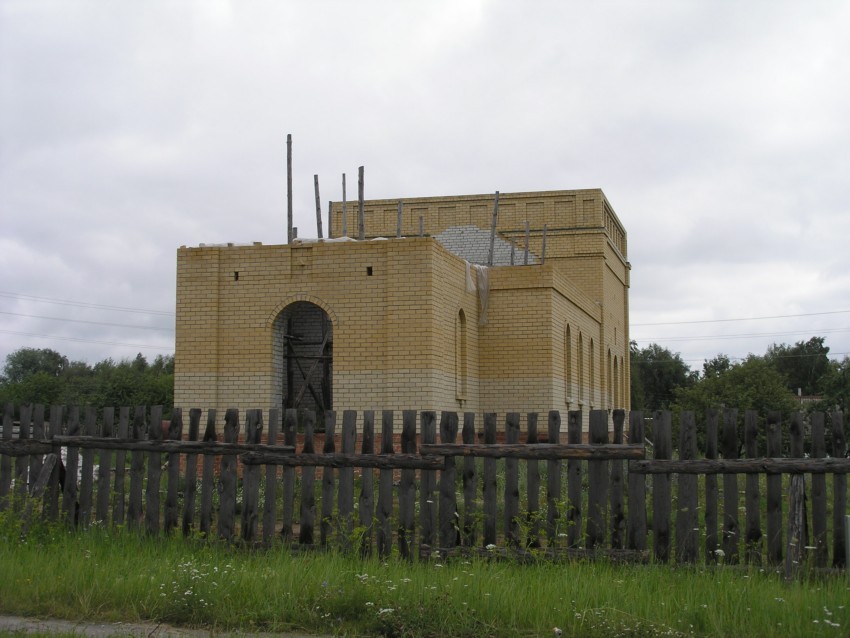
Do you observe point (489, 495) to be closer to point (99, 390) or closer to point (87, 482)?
point (87, 482)

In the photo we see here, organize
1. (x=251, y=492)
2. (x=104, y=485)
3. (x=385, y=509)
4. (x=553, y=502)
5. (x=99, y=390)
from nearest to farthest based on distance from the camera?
(x=553, y=502)
(x=385, y=509)
(x=251, y=492)
(x=104, y=485)
(x=99, y=390)

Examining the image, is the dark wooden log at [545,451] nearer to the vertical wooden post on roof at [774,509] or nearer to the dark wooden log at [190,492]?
the vertical wooden post on roof at [774,509]

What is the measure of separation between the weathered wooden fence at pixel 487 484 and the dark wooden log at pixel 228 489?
0.01 metres

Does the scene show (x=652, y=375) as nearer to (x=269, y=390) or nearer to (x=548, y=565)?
(x=269, y=390)

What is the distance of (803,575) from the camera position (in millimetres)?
6762

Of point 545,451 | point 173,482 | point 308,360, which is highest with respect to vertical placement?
point 308,360

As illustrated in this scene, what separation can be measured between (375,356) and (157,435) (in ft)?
22.0

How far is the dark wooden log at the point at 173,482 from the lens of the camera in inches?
324

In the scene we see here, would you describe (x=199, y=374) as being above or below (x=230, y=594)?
above

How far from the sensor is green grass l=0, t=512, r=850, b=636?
5582 mm

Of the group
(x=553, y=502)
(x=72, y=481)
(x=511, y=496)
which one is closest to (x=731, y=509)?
(x=553, y=502)

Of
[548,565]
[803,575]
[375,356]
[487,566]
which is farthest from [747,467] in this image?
[375,356]

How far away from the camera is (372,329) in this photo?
15.1 m

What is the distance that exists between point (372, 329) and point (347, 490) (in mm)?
7446
